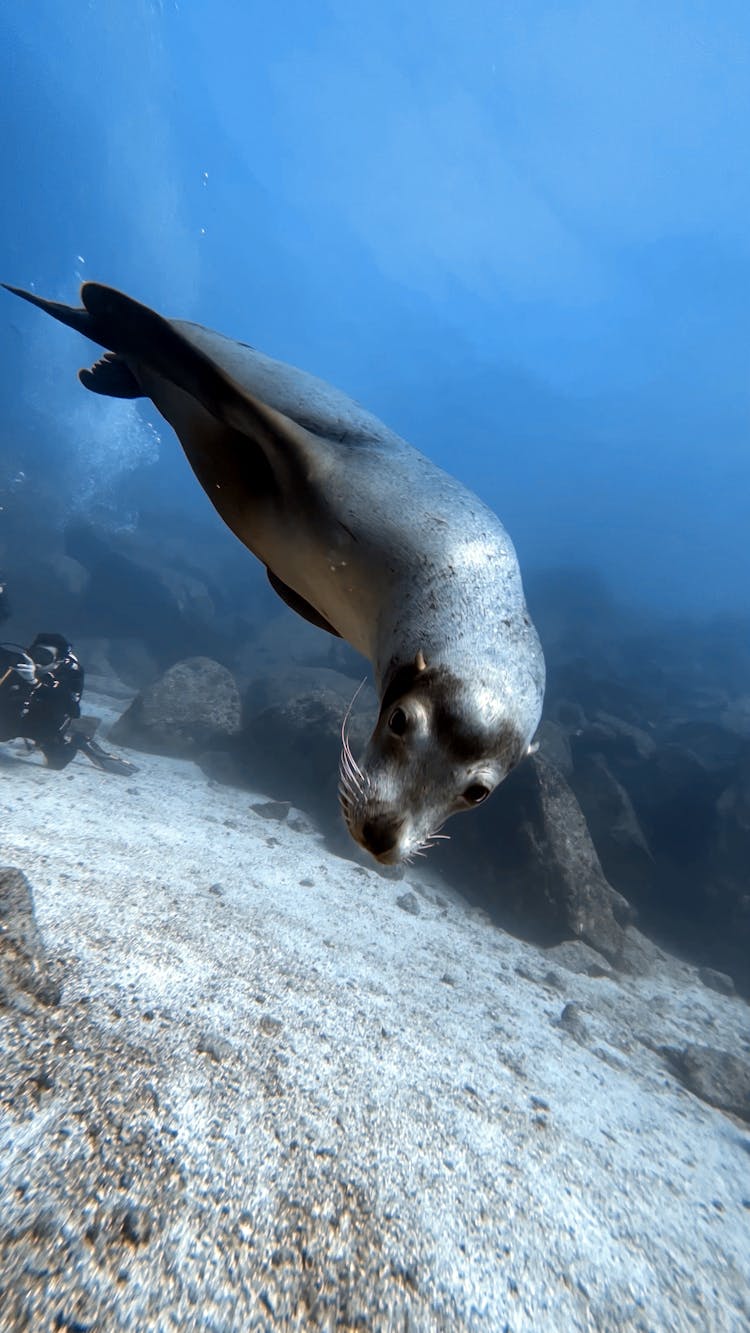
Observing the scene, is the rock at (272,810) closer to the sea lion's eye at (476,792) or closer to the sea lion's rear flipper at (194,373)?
the sea lion's rear flipper at (194,373)

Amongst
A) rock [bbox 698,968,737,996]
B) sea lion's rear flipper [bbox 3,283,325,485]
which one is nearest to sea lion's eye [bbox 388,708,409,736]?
sea lion's rear flipper [bbox 3,283,325,485]

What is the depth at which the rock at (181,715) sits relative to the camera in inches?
406

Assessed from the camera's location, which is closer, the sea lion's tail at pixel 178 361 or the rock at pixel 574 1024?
the sea lion's tail at pixel 178 361

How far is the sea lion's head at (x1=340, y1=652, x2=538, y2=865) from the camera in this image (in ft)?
4.42

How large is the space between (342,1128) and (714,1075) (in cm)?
448

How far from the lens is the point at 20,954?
213 cm

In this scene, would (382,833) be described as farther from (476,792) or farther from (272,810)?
(272,810)

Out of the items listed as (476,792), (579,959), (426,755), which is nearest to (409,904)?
(579,959)

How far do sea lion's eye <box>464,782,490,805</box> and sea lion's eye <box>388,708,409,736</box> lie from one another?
0.85ft

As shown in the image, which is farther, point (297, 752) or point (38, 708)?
point (297, 752)

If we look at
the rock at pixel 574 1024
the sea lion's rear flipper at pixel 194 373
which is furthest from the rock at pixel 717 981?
the sea lion's rear flipper at pixel 194 373

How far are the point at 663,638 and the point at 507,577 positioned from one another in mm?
42867

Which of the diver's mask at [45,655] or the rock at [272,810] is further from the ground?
the diver's mask at [45,655]

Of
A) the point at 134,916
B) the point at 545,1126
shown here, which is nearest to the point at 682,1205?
the point at 545,1126
